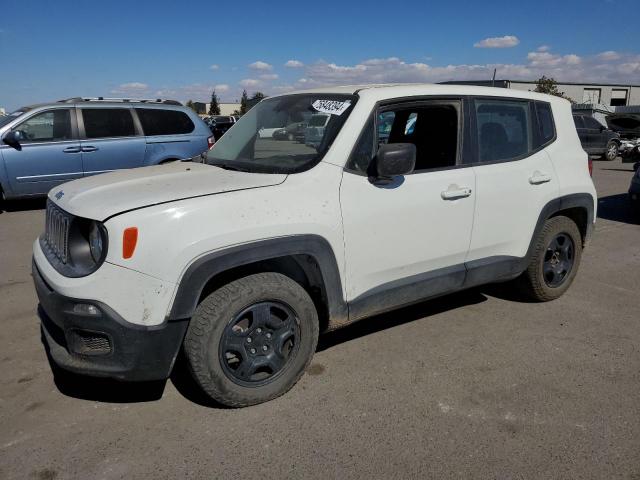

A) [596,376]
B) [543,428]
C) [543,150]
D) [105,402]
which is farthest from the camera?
[543,150]

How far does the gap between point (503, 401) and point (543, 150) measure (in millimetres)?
2171

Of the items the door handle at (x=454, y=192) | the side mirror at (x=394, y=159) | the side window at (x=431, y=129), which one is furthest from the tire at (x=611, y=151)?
the side mirror at (x=394, y=159)

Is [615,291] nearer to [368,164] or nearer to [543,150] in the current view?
[543,150]

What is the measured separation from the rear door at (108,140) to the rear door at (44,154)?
6.1 inches

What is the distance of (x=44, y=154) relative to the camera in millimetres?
8578

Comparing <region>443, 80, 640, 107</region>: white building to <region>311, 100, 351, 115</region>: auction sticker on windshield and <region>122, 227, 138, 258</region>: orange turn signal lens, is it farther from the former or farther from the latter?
<region>122, 227, 138, 258</region>: orange turn signal lens

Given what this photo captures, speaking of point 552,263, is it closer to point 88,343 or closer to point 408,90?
point 408,90

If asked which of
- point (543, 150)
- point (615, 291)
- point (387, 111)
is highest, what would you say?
point (387, 111)

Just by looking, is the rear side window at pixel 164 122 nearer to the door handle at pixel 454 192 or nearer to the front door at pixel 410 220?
the front door at pixel 410 220

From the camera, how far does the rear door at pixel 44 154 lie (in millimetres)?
8516

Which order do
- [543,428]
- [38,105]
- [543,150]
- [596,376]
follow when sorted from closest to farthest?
[543,428] → [596,376] → [543,150] → [38,105]

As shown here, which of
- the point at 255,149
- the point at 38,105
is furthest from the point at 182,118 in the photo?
the point at 255,149

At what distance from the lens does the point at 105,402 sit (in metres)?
3.04

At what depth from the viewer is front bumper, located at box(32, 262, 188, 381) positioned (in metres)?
2.50
